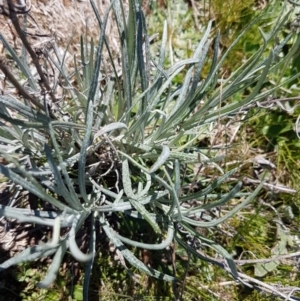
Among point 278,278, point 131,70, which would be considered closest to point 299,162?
point 278,278

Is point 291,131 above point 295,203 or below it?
above

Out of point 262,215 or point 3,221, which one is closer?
point 3,221

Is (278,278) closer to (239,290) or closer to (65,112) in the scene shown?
(239,290)

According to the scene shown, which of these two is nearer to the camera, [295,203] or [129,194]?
[129,194]

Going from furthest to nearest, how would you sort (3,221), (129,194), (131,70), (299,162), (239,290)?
(299,162)
(239,290)
(3,221)
(131,70)
(129,194)

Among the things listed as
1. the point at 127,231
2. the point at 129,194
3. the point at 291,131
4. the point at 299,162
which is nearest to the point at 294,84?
the point at 291,131

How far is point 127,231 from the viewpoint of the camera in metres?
1.50

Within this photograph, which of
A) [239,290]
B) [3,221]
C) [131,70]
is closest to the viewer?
[131,70]

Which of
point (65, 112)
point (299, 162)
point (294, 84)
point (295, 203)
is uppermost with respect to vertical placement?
point (65, 112)

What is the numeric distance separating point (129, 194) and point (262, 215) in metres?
0.72

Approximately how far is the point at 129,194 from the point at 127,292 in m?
0.54

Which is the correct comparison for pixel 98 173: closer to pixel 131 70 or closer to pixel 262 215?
pixel 131 70

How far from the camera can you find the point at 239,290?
1.53 m

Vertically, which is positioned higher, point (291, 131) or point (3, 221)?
point (3, 221)
